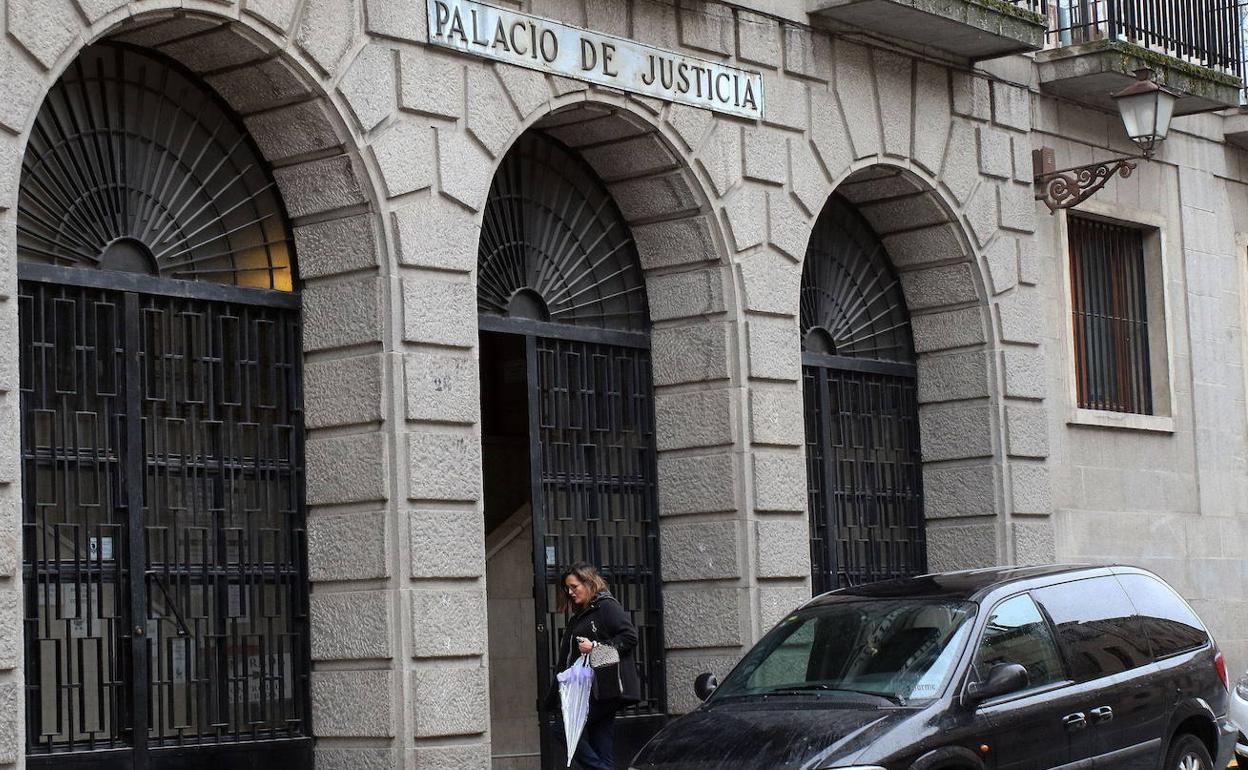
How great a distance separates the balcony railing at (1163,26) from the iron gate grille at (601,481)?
5.82 m

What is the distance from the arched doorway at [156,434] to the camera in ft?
35.0

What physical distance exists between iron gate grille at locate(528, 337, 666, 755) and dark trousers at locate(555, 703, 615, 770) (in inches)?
67.5

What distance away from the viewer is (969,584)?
402 inches

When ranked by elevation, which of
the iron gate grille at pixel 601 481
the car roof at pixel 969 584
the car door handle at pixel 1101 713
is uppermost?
the iron gate grille at pixel 601 481

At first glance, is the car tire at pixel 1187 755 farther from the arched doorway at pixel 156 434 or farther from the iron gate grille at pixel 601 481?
the arched doorway at pixel 156 434

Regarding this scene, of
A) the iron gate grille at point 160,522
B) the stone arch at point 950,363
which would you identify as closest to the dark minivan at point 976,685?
the iron gate grille at point 160,522

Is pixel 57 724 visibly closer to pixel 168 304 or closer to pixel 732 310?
pixel 168 304

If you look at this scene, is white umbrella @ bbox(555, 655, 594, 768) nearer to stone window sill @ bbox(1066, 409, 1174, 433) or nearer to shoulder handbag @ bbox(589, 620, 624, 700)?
shoulder handbag @ bbox(589, 620, 624, 700)

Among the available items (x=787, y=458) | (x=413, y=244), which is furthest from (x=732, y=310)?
(x=413, y=244)

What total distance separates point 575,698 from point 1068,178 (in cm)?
744

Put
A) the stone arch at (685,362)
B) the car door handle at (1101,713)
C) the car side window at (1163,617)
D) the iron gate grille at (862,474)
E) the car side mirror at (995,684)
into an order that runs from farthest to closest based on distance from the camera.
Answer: the iron gate grille at (862,474)
the stone arch at (685,362)
the car side window at (1163,617)
the car door handle at (1101,713)
the car side mirror at (995,684)

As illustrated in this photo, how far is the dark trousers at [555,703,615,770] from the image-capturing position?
38.1ft

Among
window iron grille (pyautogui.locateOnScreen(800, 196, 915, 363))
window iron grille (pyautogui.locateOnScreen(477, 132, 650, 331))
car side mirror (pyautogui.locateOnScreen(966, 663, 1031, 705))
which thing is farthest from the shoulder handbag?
window iron grille (pyautogui.locateOnScreen(800, 196, 915, 363))

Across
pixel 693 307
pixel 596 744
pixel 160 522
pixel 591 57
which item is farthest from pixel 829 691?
pixel 591 57
